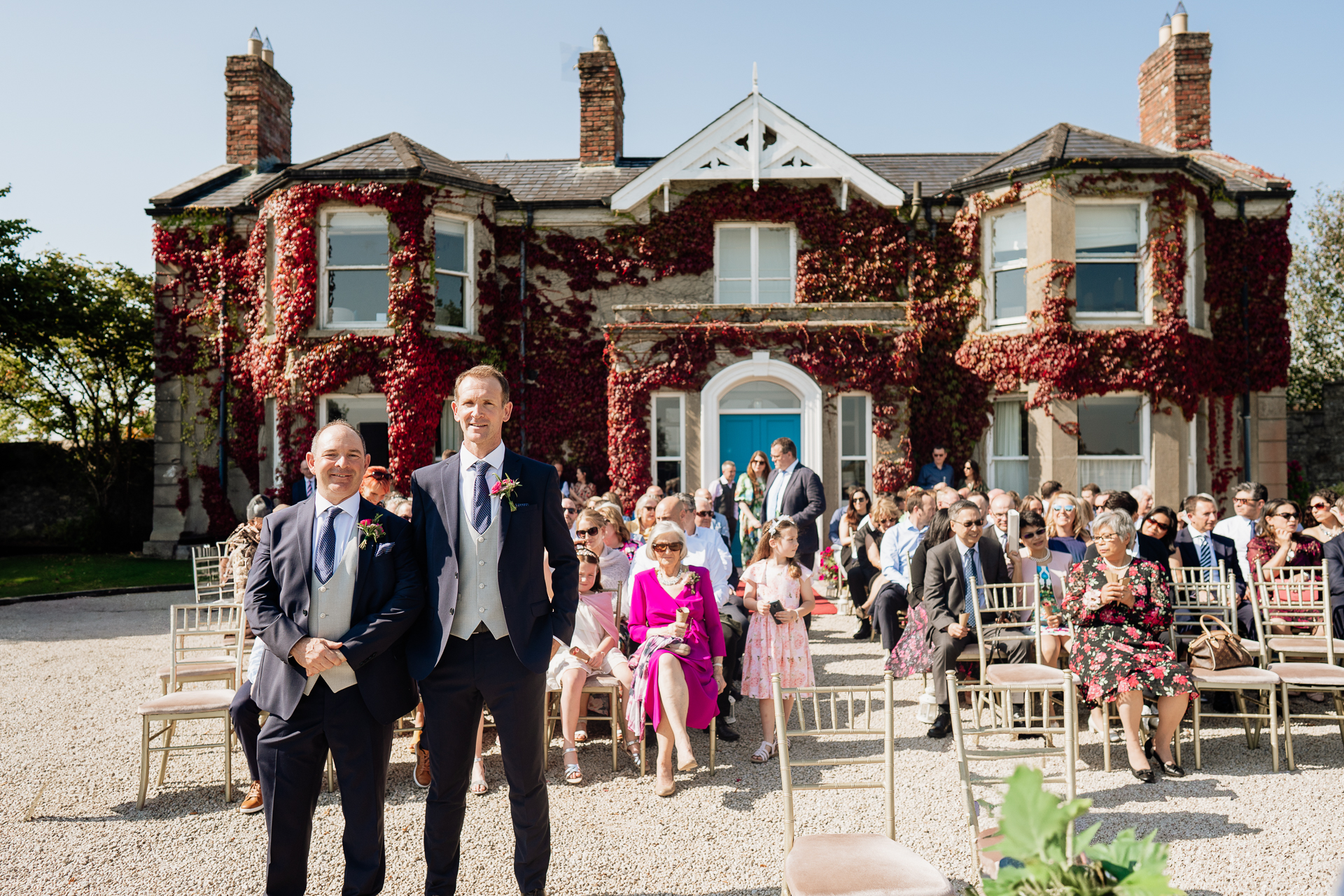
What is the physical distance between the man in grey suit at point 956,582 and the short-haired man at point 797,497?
2214 mm

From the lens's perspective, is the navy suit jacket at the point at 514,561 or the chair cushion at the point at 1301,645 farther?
the chair cushion at the point at 1301,645

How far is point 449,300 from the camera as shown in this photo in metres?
14.9

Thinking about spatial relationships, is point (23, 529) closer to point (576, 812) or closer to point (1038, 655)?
point (576, 812)

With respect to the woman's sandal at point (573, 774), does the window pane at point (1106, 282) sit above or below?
above

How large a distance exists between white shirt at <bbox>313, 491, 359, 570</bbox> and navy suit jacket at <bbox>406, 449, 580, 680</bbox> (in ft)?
0.83

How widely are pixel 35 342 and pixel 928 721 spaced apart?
19.4 metres

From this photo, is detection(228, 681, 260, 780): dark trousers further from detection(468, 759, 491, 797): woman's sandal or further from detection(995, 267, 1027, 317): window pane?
detection(995, 267, 1027, 317): window pane

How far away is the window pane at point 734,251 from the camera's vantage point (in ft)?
49.5

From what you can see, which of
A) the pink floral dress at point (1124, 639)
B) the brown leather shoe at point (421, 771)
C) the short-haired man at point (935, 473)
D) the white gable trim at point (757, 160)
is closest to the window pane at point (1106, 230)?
the white gable trim at point (757, 160)

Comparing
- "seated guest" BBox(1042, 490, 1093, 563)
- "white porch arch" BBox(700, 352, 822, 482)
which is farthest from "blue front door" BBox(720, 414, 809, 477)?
"seated guest" BBox(1042, 490, 1093, 563)

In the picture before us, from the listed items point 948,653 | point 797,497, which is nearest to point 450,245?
point 797,497

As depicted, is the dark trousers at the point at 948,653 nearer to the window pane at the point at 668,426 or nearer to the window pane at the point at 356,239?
the window pane at the point at 668,426

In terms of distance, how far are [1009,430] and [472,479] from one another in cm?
1283

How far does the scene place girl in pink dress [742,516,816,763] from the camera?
600cm
